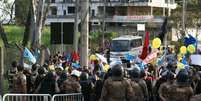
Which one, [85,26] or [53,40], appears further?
[53,40]

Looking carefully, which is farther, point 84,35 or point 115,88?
point 84,35

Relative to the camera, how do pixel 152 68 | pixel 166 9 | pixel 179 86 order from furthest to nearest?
1. pixel 166 9
2. pixel 152 68
3. pixel 179 86

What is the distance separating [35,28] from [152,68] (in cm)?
835

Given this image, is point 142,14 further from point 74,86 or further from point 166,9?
point 74,86

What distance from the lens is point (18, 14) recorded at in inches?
2420

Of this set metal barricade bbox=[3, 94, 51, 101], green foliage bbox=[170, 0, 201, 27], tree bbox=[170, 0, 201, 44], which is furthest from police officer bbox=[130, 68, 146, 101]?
green foliage bbox=[170, 0, 201, 27]

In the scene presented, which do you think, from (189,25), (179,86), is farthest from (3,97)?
(189,25)

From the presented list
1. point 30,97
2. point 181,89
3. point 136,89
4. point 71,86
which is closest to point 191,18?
point 71,86

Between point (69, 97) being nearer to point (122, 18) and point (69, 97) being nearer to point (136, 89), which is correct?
point (136, 89)

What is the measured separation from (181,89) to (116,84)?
120 centimetres

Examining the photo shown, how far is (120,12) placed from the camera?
101250 millimetres

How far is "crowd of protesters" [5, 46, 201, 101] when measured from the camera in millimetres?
11055

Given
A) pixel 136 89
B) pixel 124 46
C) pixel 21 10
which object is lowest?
pixel 124 46

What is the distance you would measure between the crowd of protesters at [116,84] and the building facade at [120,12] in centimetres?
7681
